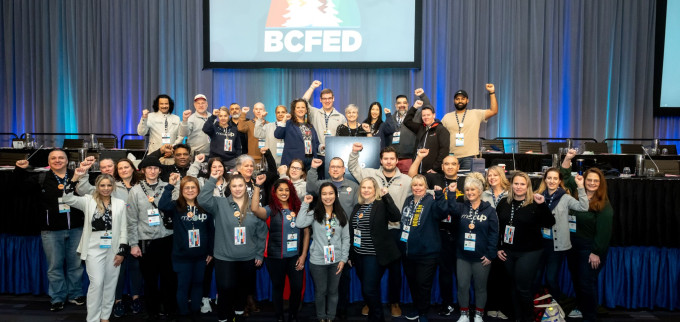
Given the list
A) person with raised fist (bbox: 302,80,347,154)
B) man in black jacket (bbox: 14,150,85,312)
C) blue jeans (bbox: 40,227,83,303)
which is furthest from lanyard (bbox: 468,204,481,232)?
blue jeans (bbox: 40,227,83,303)

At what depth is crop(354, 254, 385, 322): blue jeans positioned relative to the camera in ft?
13.3

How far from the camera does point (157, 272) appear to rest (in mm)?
4250

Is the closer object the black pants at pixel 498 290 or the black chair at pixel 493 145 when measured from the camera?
the black pants at pixel 498 290

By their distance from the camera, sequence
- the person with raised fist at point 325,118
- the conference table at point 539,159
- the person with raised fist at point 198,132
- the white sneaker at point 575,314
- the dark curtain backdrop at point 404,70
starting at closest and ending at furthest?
the white sneaker at point 575,314 → the person with raised fist at point 325,118 → the person with raised fist at point 198,132 → the conference table at point 539,159 → the dark curtain backdrop at point 404,70

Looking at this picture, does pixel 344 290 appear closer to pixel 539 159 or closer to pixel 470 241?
pixel 470 241

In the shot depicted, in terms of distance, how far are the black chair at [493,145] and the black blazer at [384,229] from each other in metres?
5.39

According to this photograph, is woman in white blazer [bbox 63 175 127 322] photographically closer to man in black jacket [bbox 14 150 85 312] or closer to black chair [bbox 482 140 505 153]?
man in black jacket [bbox 14 150 85 312]

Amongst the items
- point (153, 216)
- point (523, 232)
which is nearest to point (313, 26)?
point (153, 216)

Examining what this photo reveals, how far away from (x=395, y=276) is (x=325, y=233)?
0.82m

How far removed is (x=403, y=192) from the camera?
4.39 metres

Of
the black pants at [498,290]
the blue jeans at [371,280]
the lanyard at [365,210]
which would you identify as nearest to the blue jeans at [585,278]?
the black pants at [498,290]

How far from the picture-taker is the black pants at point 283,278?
13.4ft

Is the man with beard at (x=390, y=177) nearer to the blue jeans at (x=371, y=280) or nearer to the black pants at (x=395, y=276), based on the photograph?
the black pants at (x=395, y=276)

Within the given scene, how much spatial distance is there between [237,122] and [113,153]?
5.22 ft
